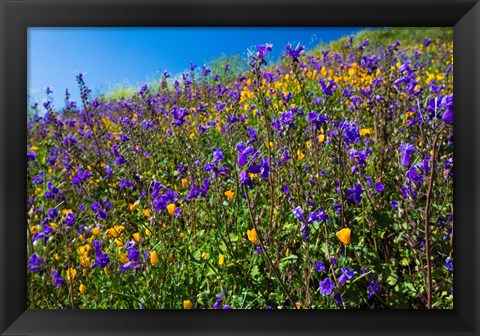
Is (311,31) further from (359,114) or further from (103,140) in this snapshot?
(103,140)

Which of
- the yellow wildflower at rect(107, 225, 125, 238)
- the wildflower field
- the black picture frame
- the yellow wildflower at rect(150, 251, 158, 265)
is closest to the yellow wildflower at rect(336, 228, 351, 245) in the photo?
the wildflower field

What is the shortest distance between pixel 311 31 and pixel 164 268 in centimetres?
99

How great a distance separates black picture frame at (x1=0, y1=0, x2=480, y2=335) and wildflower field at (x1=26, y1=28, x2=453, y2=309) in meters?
0.06

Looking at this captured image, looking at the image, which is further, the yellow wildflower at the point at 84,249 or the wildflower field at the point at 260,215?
the yellow wildflower at the point at 84,249

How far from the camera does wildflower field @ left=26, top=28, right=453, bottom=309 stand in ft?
5.47

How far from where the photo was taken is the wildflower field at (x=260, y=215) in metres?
1.67

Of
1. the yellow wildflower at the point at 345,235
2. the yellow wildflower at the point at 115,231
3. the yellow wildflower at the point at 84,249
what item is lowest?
the yellow wildflower at the point at 84,249

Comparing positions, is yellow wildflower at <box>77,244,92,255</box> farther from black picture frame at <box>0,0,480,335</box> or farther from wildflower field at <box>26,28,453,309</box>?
black picture frame at <box>0,0,480,335</box>

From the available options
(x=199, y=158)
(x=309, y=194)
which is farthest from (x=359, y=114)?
(x=199, y=158)
